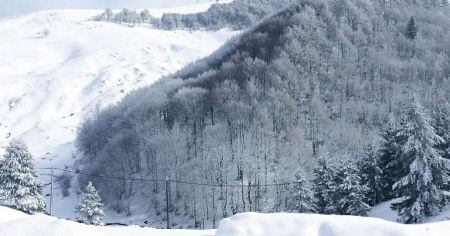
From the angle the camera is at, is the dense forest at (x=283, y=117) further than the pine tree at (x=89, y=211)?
Yes

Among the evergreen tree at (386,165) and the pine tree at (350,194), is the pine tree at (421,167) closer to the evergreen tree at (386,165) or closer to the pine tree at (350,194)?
the pine tree at (350,194)

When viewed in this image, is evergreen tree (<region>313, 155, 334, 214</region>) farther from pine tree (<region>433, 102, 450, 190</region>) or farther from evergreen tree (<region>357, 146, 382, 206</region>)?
pine tree (<region>433, 102, 450, 190</region>)

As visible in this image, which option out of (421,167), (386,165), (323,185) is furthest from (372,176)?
(421,167)

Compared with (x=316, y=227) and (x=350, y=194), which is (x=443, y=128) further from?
(x=316, y=227)

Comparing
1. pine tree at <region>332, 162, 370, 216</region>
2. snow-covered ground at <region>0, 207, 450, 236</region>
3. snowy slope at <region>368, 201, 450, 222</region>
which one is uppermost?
snow-covered ground at <region>0, 207, 450, 236</region>

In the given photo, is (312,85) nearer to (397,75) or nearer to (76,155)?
(397,75)

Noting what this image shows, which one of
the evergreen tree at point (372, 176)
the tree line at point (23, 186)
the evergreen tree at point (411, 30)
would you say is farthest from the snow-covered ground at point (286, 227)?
the evergreen tree at point (411, 30)

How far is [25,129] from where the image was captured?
155250 mm

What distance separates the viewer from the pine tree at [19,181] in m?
54.2

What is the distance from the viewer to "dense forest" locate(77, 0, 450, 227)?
78.3 m

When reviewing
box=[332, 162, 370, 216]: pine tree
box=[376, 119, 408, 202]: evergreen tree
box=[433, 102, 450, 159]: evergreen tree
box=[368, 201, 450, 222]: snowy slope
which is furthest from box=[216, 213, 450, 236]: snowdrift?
box=[376, 119, 408, 202]: evergreen tree

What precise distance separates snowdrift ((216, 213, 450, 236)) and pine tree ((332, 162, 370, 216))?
34.0m

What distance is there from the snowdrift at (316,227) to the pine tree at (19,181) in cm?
4716

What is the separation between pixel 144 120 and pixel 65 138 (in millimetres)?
44399
